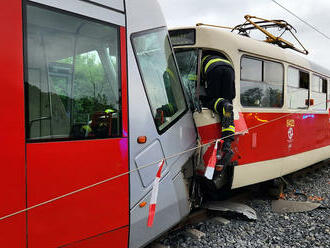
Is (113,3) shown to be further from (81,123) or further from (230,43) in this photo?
(230,43)

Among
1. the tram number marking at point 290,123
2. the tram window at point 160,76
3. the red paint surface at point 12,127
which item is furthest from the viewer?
the tram number marking at point 290,123

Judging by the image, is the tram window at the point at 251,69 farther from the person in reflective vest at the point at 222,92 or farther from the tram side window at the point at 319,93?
the tram side window at the point at 319,93

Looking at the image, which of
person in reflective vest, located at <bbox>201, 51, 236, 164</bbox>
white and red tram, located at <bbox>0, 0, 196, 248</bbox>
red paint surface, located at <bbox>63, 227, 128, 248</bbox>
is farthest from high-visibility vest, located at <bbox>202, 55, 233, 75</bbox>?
red paint surface, located at <bbox>63, 227, 128, 248</bbox>

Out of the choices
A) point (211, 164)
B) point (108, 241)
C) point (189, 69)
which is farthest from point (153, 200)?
point (189, 69)

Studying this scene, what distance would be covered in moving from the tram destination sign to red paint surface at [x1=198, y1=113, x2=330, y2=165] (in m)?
1.36

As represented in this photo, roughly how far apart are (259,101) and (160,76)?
226 centimetres

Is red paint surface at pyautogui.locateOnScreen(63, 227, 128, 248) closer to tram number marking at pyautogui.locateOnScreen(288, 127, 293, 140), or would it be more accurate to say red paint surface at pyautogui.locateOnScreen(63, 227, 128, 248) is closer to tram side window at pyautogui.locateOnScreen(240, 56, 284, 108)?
tram side window at pyautogui.locateOnScreen(240, 56, 284, 108)

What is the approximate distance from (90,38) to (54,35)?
1.13 ft

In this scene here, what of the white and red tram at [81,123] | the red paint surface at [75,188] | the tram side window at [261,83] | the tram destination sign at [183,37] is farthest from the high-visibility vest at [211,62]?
the red paint surface at [75,188]

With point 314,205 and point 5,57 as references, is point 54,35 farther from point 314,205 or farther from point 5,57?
point 314,205

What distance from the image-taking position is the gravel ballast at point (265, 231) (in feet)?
12.9

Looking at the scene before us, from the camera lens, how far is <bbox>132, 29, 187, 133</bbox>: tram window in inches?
123

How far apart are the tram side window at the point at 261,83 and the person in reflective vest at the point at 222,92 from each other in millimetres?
670

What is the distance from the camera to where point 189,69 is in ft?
14.9
